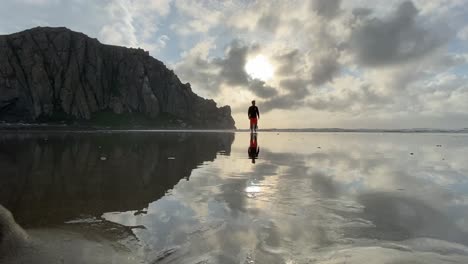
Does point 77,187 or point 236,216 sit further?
point 77,187

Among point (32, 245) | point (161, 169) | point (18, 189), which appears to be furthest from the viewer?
point (161, 169)

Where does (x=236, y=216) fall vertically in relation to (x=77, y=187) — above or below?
above

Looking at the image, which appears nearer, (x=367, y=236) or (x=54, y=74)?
(x=367, y=236)

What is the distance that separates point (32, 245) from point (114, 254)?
4.52 feet

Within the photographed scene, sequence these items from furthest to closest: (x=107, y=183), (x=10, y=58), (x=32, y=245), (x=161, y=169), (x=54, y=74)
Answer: (x=54, y=74)
(x=10, y=58)
(x=161, y=169)
(x=107, y=183)
(x=32, y=245)

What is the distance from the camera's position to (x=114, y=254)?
220 inches

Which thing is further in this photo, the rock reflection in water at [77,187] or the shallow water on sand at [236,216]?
the rock reflection in water at [77,187]

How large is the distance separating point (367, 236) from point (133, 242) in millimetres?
4532

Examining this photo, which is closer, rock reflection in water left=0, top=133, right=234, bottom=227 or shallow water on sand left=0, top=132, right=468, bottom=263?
shallow water on sand left=0, top=132, right=468, bottom=263

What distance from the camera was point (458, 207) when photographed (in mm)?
8664

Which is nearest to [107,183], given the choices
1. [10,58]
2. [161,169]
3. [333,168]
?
[161,169]

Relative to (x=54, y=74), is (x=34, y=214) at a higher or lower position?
lower

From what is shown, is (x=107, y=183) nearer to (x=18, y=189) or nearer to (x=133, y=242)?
(x=18, y=189)

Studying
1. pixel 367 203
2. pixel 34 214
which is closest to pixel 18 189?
pixel 34 214
